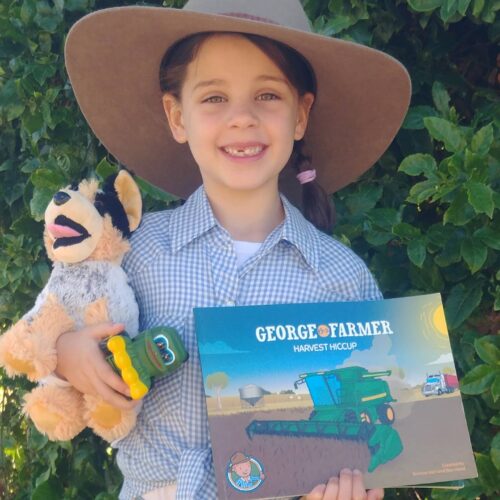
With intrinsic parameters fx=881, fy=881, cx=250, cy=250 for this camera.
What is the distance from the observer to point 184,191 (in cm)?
204

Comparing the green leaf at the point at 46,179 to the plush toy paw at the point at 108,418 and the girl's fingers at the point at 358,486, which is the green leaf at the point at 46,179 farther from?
the girl's fingers at the point at 358,486

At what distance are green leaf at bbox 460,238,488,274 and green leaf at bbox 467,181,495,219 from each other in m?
0.11

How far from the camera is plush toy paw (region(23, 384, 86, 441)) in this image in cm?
150

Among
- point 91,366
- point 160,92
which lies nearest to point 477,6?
point 160,92

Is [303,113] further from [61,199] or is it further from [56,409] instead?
[56,409]

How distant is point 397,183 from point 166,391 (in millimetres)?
903

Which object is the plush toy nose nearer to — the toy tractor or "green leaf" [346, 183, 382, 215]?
the toy tractor

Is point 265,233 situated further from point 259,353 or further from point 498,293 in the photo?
point 498,293

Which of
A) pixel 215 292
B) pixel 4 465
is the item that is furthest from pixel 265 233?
pixel 4 465

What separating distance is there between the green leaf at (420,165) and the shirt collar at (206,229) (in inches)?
11.1

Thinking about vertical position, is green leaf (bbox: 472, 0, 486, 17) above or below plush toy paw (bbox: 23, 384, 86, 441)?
above

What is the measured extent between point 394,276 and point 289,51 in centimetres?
62

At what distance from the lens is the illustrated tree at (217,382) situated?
4.70ft

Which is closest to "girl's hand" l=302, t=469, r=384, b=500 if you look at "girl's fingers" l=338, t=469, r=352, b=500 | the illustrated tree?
"girl's fingers" l=338, t=469, r=352, b=500
